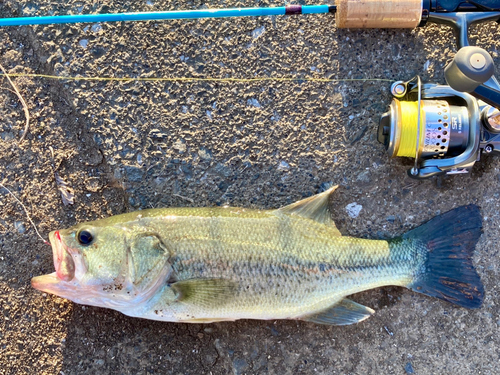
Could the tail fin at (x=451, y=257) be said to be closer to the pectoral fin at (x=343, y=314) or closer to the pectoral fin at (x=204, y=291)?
the pectoral fin at (x=343, y=314)

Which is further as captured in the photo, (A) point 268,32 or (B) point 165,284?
(A) point 268,32

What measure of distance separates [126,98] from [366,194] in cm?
182

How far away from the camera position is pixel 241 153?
2.71m

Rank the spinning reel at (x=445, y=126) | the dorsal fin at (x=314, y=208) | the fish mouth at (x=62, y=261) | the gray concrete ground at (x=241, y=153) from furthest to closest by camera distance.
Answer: the gray concrete ground at (x=241, y=153) → the dorsal fin at (x=314, y=208) → the spinning reel at (x=445, y=126) → the fish mouth at (x=62, y=261)

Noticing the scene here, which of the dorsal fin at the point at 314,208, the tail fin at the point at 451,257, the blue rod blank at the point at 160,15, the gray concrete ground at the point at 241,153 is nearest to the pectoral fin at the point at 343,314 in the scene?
the gray concrete ground at the point at 241,153

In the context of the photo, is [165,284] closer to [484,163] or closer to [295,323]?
[295,323]

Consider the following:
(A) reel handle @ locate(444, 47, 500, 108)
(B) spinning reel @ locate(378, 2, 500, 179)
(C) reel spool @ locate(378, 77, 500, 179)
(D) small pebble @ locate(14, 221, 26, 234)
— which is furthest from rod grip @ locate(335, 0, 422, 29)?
(D) small pebble @ locate(14, 221, 26, 234)

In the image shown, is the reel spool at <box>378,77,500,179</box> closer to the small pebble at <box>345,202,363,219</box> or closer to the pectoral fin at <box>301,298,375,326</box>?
the small pebble at <box>345,202,363,219</box>

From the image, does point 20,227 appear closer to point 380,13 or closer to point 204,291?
point 204,291

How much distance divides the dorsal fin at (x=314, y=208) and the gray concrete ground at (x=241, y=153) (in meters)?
0.17

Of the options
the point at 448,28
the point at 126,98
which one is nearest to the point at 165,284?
the point at 126,98

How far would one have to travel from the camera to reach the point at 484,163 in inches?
106

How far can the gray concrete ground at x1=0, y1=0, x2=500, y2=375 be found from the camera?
2.68 metres

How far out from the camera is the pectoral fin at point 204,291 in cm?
224
